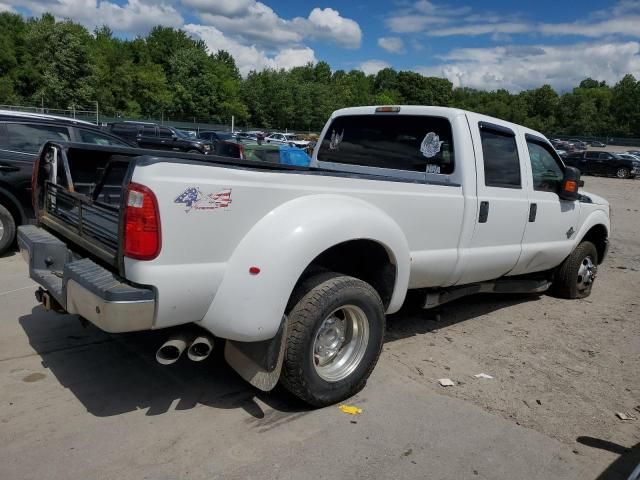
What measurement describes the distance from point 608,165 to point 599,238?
30.5 m

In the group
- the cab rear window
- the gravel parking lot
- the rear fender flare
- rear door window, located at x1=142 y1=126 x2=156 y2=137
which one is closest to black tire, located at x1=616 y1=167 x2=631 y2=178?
rear door window, located at x1=142 y1=126 x2=156 y2=137

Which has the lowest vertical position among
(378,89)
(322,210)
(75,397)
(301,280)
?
(75,397)

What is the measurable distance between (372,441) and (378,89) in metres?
145

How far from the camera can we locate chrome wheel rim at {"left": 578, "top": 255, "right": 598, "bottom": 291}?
259 inches

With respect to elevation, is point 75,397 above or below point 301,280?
below

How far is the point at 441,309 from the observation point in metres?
5.93

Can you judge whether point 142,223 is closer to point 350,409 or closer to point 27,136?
point 350,409

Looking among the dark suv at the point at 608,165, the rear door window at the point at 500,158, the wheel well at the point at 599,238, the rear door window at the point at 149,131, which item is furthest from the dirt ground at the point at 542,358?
the dark suv at the point at 608,165

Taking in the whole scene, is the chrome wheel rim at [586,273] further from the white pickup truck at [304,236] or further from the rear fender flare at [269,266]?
the rear fender flare at [269,266]

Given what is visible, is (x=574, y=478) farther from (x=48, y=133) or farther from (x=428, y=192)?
(x=48, y=133)

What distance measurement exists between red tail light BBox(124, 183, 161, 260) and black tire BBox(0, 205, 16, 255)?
16.0 feet

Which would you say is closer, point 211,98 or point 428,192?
point 428,192

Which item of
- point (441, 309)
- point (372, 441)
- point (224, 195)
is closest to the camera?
point (224, 195)

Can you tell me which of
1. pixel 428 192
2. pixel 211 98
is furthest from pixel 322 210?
pixel 211 98
